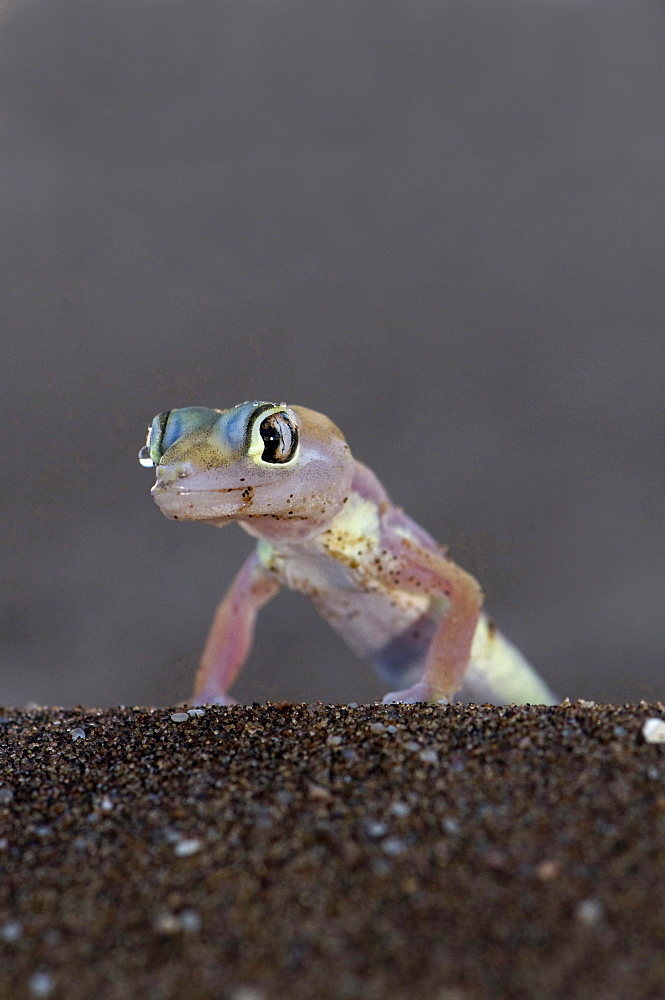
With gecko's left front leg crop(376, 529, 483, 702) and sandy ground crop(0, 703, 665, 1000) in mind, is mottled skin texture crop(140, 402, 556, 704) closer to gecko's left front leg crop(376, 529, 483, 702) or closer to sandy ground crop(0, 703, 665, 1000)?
gecko's left front leg crop(376, 529, 483, 702)

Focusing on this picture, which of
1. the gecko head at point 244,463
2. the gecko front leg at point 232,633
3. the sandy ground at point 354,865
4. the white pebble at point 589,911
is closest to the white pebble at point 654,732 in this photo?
the sandy ground at point 354,865

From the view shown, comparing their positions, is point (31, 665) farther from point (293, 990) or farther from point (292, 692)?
point (293, 990)

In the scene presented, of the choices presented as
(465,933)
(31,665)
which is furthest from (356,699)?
(465,933)

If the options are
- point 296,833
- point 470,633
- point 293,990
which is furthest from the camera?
point 470,633

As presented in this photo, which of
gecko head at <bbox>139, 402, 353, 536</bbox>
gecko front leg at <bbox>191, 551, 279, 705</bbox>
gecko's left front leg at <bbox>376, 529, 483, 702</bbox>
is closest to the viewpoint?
gecko head at <bbox>139, 402, 353, 536</bbox>

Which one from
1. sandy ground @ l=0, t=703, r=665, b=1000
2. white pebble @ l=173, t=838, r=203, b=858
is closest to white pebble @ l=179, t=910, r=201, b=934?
sandy ground @ l=0, t=703, r=665, b=1000

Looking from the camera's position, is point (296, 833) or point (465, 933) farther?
point (296, 833)
